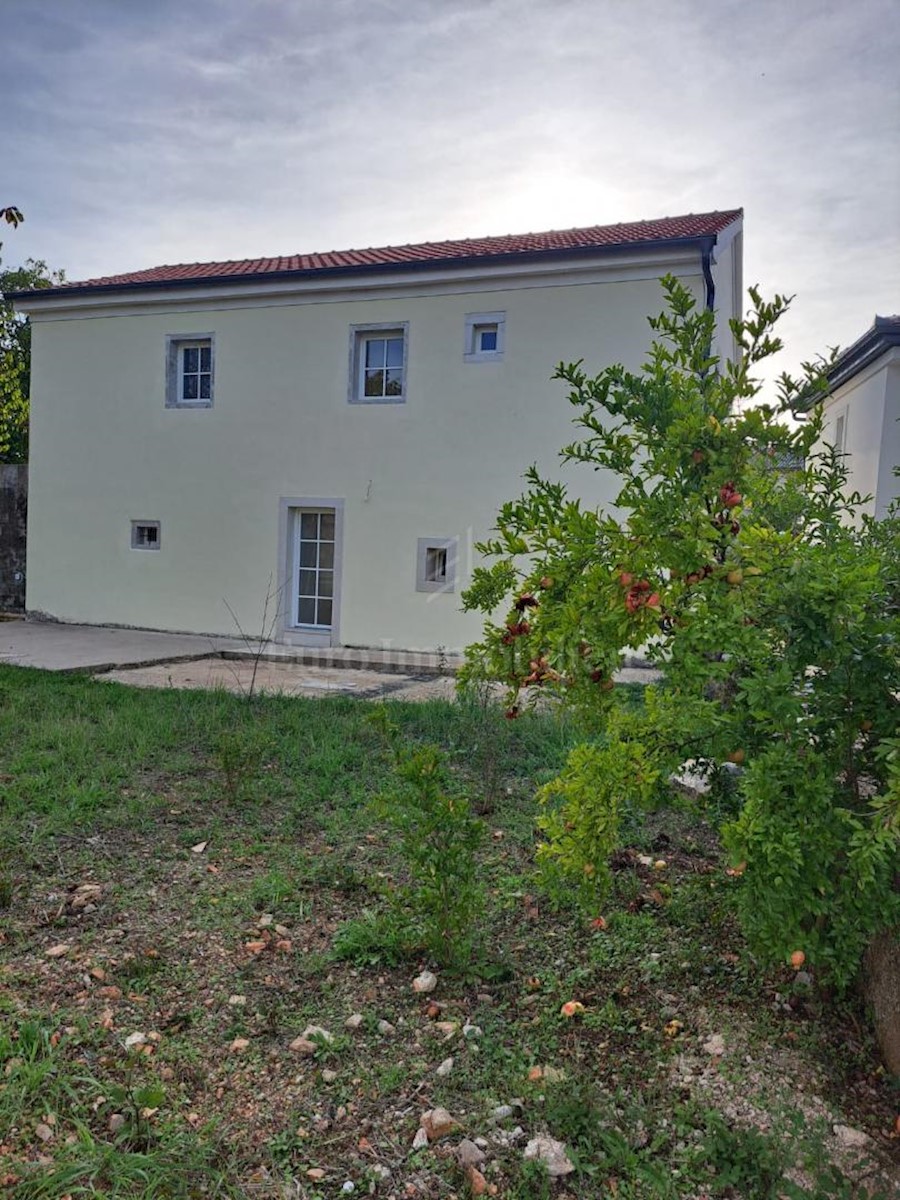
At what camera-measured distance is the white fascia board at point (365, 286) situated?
8.96 meters

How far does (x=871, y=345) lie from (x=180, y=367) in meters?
9.77

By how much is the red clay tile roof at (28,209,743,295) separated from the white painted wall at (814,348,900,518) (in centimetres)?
307

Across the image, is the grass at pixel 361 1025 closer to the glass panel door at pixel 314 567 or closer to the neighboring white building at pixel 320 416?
the neighboring white building at pixel 320 416

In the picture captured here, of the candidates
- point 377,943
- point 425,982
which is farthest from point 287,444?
point 425,982

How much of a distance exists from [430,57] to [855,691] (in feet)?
22.1

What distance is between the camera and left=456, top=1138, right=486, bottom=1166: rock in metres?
1.70

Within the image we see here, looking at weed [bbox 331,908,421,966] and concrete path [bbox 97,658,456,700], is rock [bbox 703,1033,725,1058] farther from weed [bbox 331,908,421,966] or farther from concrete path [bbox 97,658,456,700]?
concrete path [bbox 97,658,456,700]

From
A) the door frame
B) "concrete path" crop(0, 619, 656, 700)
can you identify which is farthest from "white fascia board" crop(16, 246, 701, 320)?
"concrete path" crop(0, 619, 656, 700)

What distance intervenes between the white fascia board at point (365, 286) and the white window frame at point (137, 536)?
3037 mm

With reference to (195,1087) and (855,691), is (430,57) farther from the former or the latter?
(195,1087)

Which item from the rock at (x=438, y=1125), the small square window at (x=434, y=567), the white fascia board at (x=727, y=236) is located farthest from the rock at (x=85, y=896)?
the white fascia board at (x=727, y=236)

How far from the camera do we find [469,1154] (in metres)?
1.72

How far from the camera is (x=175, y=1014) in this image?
2.22 m

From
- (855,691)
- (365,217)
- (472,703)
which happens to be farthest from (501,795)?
(365,217)
